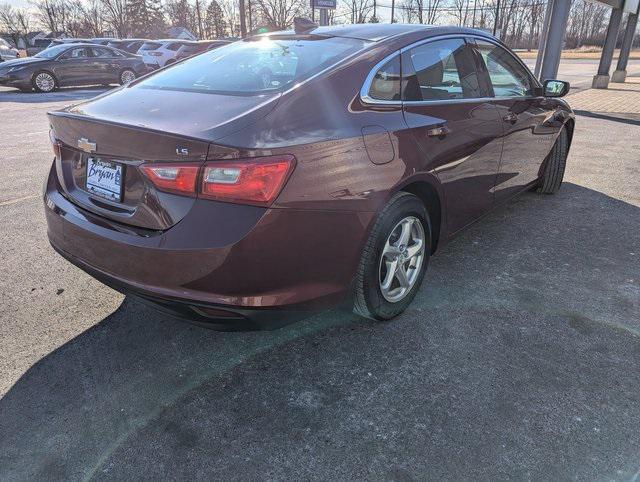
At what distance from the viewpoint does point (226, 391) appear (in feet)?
7.86

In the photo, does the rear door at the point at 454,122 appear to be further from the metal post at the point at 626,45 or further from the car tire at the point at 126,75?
the metal post at the point at 626,45

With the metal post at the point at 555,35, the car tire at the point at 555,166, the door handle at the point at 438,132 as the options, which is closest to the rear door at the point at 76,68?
the metal post at the point at 555,35

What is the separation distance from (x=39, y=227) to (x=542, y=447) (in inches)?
162

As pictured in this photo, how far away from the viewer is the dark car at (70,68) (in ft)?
49.2

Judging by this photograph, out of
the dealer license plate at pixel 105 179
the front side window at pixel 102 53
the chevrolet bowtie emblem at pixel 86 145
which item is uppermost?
the chevrolet bowtie emblem at pixel 86 145

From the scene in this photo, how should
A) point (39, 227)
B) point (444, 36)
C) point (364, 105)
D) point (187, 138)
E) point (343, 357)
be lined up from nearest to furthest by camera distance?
1. point (187, 138)
2. point (364, 105)
3. point (343, 357)
4. point (444, 36)
5. point (39, 227)

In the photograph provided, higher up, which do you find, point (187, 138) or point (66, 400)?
point (187, 138)

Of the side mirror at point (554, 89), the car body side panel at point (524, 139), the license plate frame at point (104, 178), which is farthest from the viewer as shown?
the side mirror at point (554, 89)

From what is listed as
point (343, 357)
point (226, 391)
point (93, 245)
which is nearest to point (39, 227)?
point (93, 245)

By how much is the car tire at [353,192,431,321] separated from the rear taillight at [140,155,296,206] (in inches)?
28.0

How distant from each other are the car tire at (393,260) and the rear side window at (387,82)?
1.73 ft

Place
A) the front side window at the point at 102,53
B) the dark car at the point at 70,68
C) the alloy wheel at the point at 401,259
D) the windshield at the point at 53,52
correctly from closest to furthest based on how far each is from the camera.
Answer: the alloy wheel at the point at 401,259
the dark car at the point at 70,68
the windshield at the point at 53,52
the front side window at the point at 102,53

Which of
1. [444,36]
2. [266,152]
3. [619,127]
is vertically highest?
[444,36]

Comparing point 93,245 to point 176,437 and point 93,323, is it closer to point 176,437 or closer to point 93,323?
point 93,323
